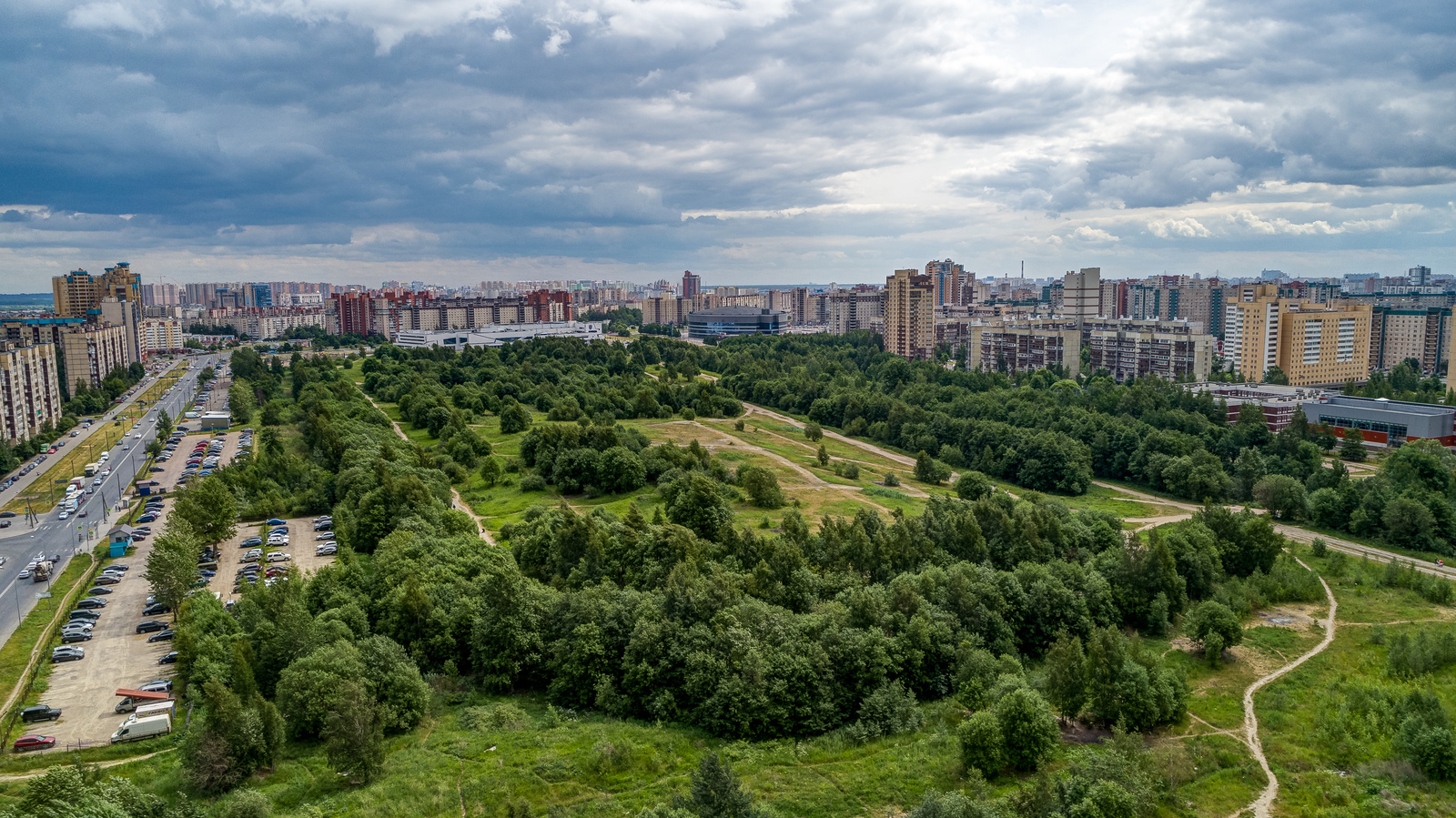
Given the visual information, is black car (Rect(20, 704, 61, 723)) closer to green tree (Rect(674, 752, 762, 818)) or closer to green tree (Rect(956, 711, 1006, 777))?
green tree (Rect(674, 752, 762, 818))

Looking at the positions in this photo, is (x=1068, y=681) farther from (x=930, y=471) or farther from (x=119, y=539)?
(x=119, y=539)

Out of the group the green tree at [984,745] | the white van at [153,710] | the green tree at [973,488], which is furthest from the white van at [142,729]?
the green tree at [973,488]

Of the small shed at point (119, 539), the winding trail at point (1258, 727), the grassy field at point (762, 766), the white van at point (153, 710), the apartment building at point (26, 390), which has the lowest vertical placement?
the winding trail at point (1258, 727)

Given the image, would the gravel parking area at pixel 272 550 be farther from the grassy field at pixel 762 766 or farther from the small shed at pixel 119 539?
the grassy field at pixel 762 766

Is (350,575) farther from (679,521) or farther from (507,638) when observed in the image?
(679,521)

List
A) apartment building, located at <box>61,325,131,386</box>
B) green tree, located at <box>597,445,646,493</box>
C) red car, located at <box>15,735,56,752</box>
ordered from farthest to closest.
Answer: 1. apartment building, located at <box>61,325,131,386</box>
2. green tree, located at <box>597,445,646,493</box>
3. red car, located at <box>15,735,56,752</box>

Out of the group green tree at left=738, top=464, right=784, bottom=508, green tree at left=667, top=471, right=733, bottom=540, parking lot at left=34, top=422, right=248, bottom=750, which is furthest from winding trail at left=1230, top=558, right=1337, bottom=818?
parking lot at left=34, top=422, right=248, bottom=750


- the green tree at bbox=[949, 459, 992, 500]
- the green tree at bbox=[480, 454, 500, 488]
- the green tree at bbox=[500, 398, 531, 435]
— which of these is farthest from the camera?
the green tree at bbox=[500, 398, 531, 435]

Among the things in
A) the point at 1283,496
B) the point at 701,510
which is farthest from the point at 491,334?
the point at 1283,496
